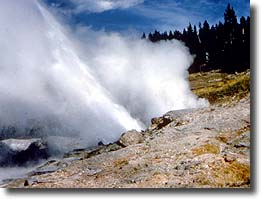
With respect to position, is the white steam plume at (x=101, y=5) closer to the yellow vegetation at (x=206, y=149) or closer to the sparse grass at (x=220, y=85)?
the sparse grass at (x=220, y=85)

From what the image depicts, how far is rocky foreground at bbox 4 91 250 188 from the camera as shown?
5348 millimetres

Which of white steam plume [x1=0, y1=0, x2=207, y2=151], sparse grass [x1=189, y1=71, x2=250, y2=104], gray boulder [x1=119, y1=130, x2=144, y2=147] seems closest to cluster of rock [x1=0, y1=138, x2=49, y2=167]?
white steam plume [x1=0, y1=0, x2=207, y2=151]

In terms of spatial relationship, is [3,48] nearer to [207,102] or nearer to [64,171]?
[64,171]

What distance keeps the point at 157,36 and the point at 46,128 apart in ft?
5.35

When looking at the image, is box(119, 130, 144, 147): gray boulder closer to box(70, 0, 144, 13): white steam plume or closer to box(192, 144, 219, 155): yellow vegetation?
box(192, 144, 219, 155): yellow vegetation

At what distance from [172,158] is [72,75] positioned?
59.3 inches

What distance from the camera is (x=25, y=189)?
5.54m

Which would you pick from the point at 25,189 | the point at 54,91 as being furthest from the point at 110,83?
the point at 25,189

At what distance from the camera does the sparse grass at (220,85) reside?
566cm

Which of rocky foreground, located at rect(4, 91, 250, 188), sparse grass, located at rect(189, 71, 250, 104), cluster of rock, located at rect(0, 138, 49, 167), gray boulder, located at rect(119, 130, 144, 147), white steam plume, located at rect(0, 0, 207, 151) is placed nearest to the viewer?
rocky foreground, located at rect(4, 91, 250, 188)

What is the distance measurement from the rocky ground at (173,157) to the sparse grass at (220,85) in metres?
0.03

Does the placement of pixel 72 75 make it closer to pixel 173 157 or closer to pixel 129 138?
pixel 129 138

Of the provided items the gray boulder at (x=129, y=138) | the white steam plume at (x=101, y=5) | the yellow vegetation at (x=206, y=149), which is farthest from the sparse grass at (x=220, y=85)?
the white steam plume at (x=101, y=5)

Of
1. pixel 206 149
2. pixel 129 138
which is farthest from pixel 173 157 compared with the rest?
pixel 129 138
